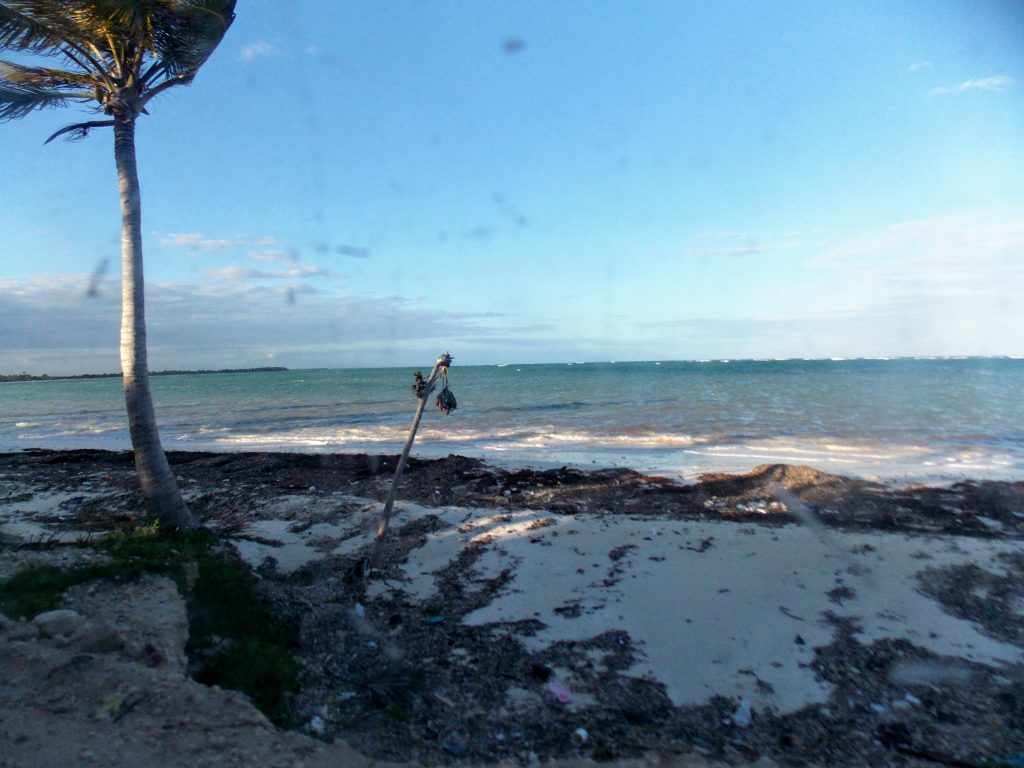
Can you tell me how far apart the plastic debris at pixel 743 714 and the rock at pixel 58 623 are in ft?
15.7

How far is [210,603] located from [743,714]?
14.6ft

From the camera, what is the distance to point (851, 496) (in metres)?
10.5

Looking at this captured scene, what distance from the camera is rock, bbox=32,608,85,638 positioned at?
420 centimetres

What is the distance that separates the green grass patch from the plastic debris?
3175mm

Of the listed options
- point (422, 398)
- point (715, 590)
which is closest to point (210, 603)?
point (422, 398)

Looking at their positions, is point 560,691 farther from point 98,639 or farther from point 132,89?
point 132,89

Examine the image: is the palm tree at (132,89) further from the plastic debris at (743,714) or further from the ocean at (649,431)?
the ocean at (649,431)

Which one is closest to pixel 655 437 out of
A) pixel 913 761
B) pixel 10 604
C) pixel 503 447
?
pixel 503 447

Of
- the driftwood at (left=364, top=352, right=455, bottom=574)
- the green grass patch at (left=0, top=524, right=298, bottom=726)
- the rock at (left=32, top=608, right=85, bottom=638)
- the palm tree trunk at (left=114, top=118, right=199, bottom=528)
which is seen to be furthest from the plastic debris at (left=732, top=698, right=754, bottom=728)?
the palm tree trunk at (left=114, top=118, right=199, bottom=528)

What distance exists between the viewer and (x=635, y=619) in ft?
19.6

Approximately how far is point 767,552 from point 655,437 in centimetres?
1049

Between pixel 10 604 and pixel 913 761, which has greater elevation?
pixel 10 604

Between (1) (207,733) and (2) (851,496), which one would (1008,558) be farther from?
(1) (207,733)

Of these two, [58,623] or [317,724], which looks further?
[58,623]
